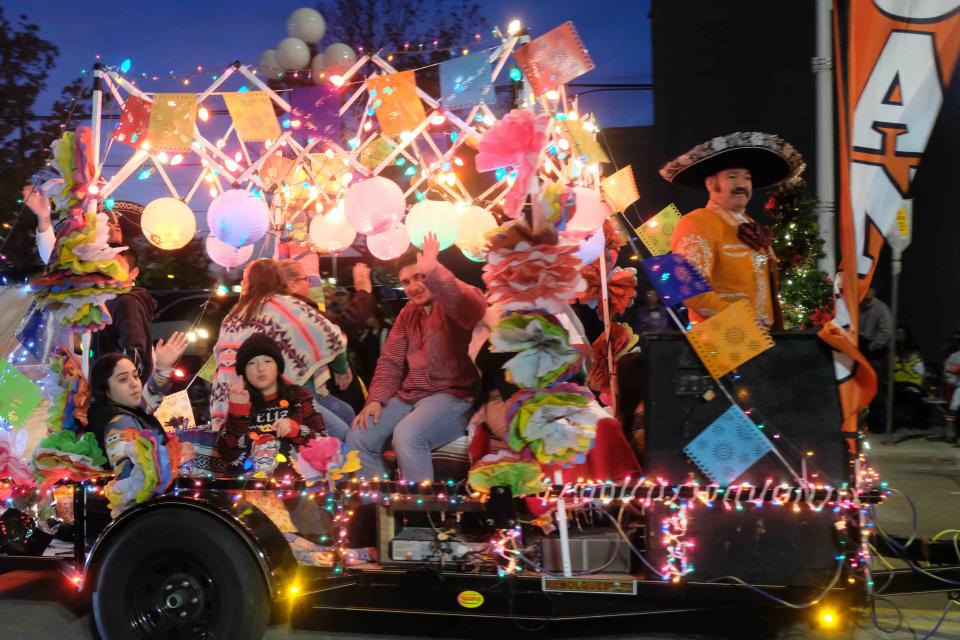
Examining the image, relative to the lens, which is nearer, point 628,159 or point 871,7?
point 871,7

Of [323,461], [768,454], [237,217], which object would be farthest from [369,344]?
[768,454]

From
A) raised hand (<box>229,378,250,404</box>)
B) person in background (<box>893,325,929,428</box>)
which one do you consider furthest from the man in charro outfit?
person in background (<box>893,325,929,428</box>)

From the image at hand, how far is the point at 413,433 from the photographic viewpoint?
4.49 metres

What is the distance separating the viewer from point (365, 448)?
4.75 metres

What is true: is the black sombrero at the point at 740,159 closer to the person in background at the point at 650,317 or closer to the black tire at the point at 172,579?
the black tire at the point at 172,579

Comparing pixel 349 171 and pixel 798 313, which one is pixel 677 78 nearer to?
pixel 349 171

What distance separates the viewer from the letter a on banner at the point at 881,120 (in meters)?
3.68

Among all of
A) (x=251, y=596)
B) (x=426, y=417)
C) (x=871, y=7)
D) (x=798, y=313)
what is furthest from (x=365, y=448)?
(x=871, y=7)

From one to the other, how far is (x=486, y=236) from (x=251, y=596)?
189 centimetres

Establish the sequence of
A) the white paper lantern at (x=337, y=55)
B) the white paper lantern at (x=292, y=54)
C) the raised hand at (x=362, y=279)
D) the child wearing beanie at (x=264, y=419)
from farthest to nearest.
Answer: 1. the white paper lantern at (x=292, y=54)
2. the white paper lantern at (x=337, y=55)
3. the raised hand at (x=362, y=279)
4. the child wearing beanie at (x=264, y=419)

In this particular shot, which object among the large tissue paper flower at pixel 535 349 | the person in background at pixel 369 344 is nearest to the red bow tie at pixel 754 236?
the large tissue paper flower at pixel 535 349

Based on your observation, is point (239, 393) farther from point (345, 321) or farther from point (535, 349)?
point (345, 321)

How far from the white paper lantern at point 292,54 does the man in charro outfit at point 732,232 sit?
5.84 m

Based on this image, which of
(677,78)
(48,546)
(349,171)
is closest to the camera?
(48,546)
